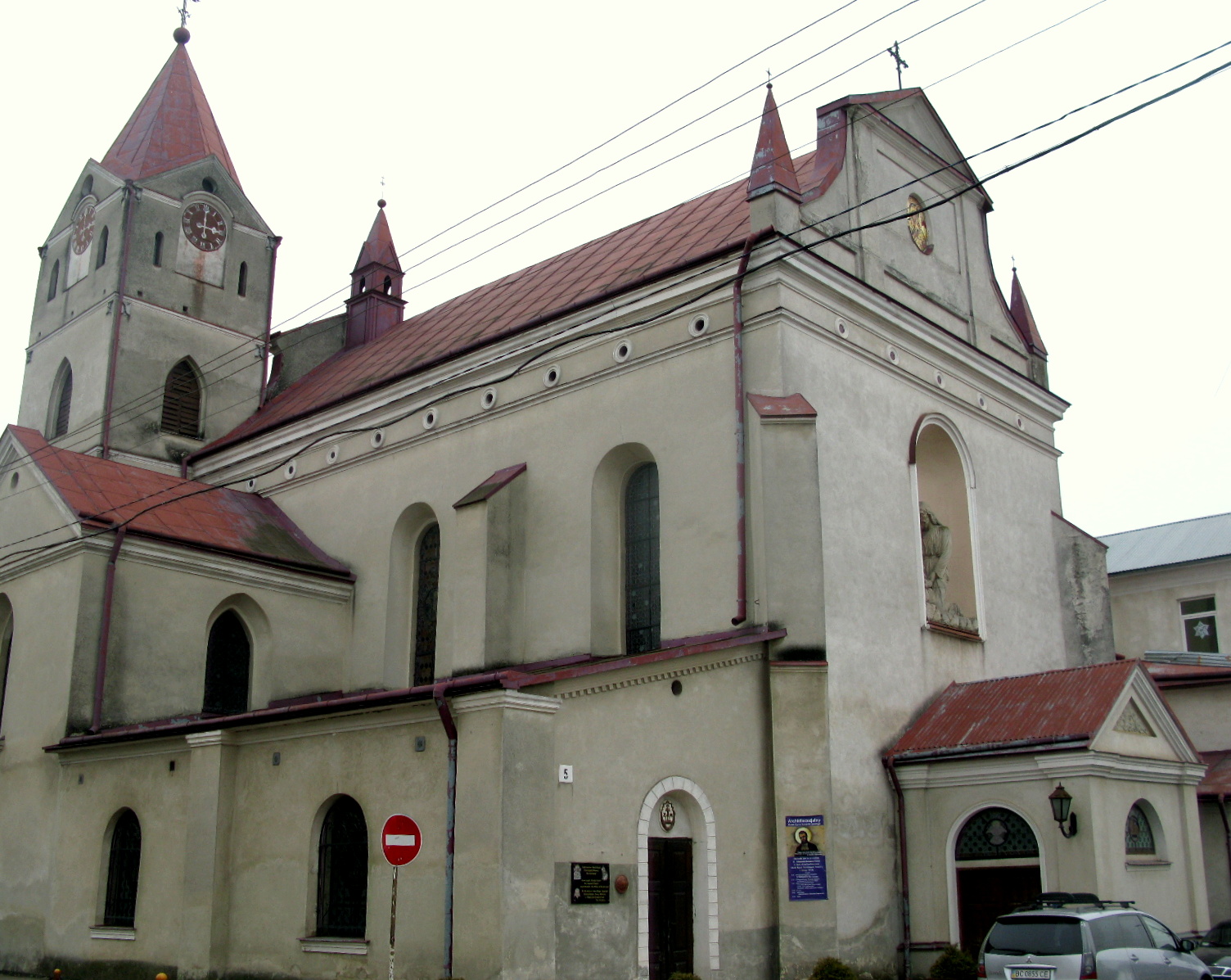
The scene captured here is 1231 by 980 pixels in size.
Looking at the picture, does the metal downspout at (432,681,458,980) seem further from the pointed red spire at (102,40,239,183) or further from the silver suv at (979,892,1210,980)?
the pointed red spire at (102,40,239,183)

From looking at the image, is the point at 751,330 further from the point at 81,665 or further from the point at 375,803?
the point at 81,665

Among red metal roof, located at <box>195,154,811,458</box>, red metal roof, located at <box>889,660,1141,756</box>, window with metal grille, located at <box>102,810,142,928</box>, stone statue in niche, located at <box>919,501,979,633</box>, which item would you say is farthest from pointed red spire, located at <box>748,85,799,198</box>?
window with metal grille, located at <box>102,810,142,928</box>

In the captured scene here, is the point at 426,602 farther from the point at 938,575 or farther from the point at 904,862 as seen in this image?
the point at 904,862

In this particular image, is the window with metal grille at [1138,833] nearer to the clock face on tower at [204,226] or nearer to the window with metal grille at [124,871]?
the window with metal grille at [124,871]

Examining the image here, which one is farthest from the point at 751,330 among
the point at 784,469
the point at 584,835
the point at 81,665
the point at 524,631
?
the point at 81,665

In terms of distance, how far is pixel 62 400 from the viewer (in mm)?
33188

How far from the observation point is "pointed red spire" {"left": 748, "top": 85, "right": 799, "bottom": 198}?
2027cm

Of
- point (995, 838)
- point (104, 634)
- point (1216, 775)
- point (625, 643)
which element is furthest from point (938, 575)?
point (104, 634)

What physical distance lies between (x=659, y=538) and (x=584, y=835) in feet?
19.2

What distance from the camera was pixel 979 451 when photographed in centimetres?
2403

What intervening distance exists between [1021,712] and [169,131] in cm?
2792

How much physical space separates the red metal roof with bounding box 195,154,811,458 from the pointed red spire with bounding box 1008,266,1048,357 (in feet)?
19.6

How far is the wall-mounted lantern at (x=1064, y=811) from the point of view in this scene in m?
16.9

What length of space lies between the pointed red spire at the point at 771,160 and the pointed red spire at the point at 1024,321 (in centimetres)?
804
